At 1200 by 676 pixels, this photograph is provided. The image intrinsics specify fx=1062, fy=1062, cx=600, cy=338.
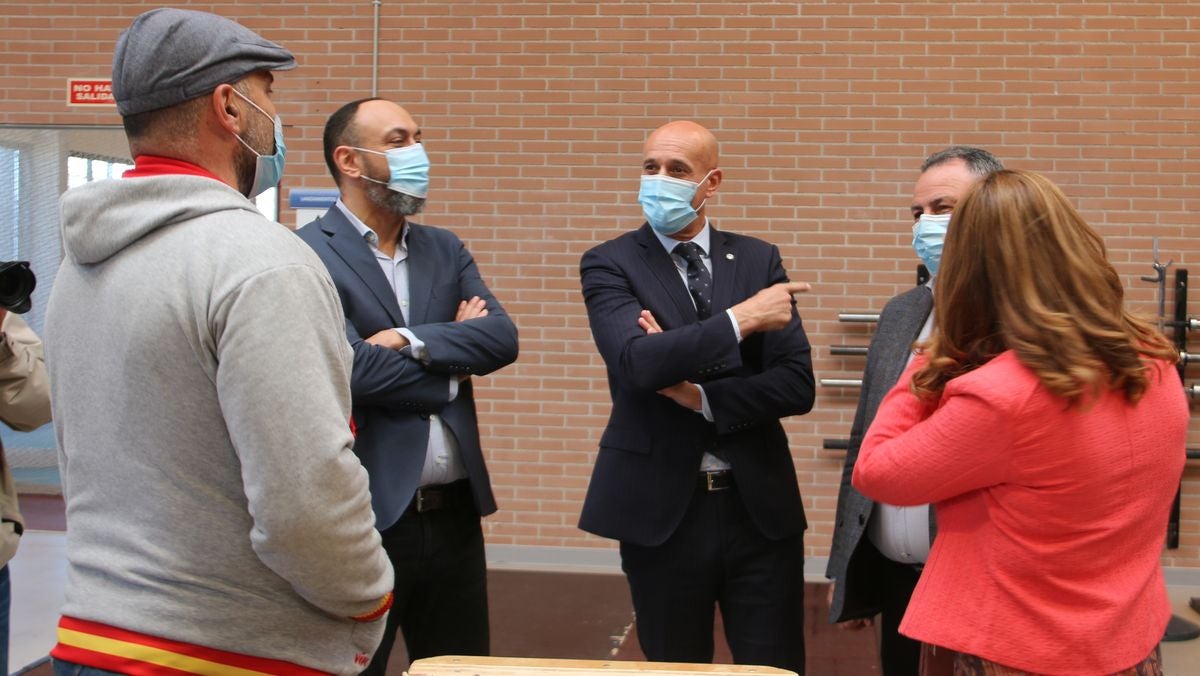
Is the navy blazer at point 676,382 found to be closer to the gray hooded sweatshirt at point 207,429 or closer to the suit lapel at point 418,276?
the suit lapel at point 418,276

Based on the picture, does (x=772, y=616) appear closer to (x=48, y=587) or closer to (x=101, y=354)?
(x=101, y=354)

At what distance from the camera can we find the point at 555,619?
195 inches

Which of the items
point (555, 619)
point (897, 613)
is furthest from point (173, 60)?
point (555, 619)

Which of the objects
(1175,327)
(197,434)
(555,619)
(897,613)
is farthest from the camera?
(1175,327)

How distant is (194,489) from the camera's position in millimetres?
1421

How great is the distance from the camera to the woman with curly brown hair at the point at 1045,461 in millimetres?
1643

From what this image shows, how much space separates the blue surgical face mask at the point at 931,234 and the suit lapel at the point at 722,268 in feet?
1.55

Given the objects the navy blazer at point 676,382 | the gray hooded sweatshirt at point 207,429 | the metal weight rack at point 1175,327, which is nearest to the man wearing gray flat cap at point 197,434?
the gray hooded sweatshirt at point 207,429

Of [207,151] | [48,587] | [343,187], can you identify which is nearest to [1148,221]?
[343,187]

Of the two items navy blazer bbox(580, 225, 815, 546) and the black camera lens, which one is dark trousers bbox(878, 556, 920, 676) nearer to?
navy blazer bbox(580, 225, 815, 546)

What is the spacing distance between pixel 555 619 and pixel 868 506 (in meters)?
2.86

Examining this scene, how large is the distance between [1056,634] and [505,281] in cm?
444

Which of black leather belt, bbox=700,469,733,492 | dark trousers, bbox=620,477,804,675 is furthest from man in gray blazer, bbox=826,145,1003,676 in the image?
black leather belt, bbox=700,469,733,492

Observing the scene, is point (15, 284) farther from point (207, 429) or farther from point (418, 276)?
point (207, 429)
